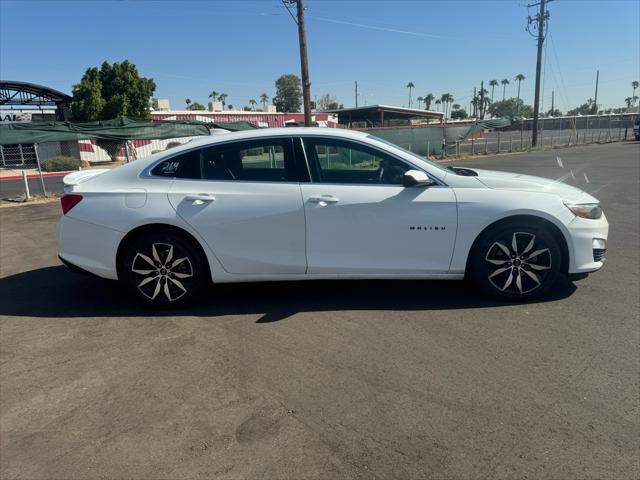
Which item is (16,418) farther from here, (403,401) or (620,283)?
(620,283)

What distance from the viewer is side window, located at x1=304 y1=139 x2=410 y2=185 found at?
429cm

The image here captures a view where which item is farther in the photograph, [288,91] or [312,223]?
[288,91]

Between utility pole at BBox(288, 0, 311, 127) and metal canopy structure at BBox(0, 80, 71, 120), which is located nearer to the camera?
utility pole at BBox(288, 0, 311, 127)

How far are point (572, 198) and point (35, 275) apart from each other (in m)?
5.92

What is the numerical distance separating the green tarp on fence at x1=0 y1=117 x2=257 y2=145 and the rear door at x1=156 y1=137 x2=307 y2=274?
492 inches

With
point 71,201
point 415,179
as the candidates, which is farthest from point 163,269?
point 415,179

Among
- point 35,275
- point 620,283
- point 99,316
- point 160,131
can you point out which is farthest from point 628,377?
point 160,131

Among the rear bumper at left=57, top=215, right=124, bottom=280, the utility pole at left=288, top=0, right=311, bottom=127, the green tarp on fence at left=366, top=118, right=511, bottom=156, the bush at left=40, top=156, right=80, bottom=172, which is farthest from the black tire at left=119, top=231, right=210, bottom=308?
the bush at left=40, top=156, right=80, bottom=172

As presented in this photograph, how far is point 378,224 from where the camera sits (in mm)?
4156

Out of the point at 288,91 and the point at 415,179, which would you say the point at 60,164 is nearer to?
the point at 415,179

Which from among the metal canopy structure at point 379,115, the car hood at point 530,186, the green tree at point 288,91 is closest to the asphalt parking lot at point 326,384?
the car hood at point 530,186

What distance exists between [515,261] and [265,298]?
2.35 m

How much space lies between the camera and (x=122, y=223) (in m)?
4.19

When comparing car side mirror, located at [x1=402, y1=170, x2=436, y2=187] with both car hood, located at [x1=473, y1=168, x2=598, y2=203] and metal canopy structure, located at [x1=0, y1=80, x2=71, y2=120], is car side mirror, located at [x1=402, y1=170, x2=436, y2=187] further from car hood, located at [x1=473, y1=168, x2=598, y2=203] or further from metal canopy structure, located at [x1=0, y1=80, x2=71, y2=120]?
metal canopy structure, located at [x1=0, y1=80, x2=71, y2=120]
